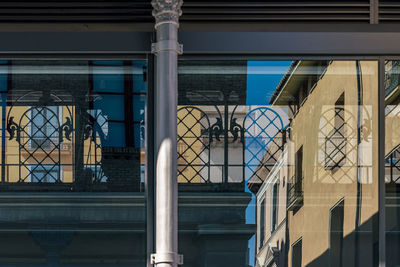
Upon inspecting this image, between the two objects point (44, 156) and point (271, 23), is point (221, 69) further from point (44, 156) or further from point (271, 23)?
point (44, 156)

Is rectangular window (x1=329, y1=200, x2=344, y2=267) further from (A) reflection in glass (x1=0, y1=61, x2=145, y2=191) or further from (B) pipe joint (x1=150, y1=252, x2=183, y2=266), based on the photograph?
(A) reflection in glass (x1=0, y1=61, x2=145, y2=191)

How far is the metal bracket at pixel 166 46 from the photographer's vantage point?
575cm

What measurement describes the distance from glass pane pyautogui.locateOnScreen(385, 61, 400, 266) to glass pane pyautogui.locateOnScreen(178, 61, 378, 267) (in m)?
0.12

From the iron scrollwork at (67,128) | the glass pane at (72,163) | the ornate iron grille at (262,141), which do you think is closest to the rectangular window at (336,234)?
the ornate iron grille at (262,141)

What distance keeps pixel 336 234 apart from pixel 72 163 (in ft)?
7.85

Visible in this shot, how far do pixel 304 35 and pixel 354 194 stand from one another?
1485mm

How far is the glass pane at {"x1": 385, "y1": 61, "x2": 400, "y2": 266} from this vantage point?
19.3ft

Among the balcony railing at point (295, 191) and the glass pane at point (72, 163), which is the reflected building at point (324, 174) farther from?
the glass pane at point (72, 163)

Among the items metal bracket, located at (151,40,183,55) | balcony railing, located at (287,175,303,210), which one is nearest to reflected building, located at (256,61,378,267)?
balcony railing, located at (287,175,303,210)

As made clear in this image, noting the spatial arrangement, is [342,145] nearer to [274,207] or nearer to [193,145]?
[274,207]

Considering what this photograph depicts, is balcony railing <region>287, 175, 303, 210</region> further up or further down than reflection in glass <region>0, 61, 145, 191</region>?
further down

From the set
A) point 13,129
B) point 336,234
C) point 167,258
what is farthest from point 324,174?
point 13,129
